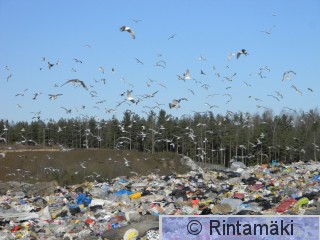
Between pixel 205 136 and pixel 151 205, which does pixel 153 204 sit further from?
pixel 205 136

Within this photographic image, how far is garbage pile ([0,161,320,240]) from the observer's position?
8.09 m

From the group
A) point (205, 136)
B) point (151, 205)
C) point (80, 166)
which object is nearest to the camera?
point (151, 205)

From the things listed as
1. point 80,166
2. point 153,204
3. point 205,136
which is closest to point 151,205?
point 153,204

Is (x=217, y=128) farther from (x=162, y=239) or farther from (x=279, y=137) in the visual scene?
(x=162, y=239)

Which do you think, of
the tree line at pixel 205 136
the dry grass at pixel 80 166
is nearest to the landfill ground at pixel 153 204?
the dry grass at pixel 80 166

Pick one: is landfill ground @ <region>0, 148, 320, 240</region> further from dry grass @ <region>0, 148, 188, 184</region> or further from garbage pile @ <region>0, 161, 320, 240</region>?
dry grass @ <region>0, 148, 188, 184</region>

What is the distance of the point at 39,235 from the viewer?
26.7 feet

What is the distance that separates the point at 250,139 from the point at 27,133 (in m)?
26.1

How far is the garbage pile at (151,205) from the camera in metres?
8.09

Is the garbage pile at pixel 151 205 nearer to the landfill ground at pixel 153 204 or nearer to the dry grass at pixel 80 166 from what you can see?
the landfill ground at pixel 153 204

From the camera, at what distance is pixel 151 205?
970 cm

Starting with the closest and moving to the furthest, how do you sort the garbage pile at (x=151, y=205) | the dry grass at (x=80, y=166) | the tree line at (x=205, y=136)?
the garbage pile at (x=151, y=205)
the dry grass at (x=80, y=166)
the tree line at (x=205, y=136)

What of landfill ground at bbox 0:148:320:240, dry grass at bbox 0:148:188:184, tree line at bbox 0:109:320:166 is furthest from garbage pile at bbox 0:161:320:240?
tree line at bbox 0:109:320:166

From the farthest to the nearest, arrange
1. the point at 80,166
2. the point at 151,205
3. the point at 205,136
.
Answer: the point at 205,136
the point at 80,166
the point at 151,205
